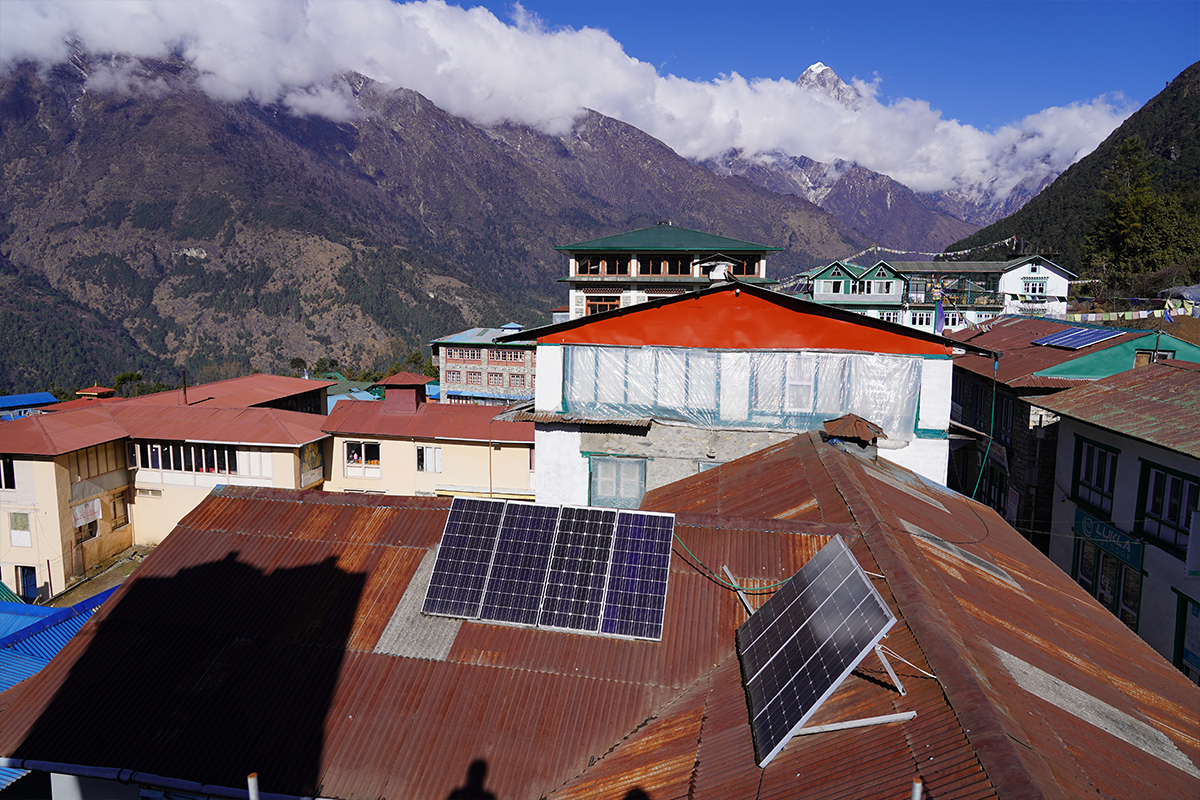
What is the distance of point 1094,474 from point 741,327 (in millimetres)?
11707

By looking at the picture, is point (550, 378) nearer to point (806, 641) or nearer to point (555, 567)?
point (555, 567)

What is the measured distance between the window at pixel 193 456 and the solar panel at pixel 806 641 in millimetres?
34630

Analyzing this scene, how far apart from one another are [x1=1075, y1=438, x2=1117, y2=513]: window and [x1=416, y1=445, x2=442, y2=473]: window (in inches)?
1060

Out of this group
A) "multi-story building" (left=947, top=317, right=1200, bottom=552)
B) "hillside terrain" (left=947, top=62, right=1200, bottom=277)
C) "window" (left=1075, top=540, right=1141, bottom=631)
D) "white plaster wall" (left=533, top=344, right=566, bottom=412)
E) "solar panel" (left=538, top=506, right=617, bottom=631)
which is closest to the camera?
"solar panel" (left=538, top=506, right=617, bottom=631)

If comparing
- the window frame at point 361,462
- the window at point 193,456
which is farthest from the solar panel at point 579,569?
the window at point 193,456

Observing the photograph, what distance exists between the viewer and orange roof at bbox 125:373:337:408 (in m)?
44.6

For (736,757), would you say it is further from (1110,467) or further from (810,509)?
(1110,467)

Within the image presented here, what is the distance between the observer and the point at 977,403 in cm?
3219

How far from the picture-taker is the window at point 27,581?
3356cm

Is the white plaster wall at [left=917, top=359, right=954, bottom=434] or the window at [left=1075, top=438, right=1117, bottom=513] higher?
the white plaster wall at [left=917, top=359, right=954, bottom=434]

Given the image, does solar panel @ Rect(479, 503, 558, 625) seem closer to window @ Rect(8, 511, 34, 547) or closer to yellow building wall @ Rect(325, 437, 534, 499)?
yellow building wall @ Rect(325, 437, 534, 499)

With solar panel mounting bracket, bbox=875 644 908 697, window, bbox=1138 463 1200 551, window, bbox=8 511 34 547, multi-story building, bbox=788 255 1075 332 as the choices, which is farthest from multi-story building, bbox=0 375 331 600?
multi-story building, bbox=788 255 1075 332

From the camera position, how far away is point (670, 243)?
209 feet

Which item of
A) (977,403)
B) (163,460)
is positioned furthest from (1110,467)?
(163,460)
